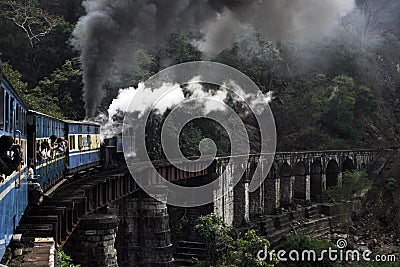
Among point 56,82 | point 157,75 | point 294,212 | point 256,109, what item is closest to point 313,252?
point 294,212

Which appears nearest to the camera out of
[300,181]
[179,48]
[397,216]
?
[397,216]

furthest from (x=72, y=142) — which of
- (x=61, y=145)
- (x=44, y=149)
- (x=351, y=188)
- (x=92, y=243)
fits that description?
(x=351, y=188)

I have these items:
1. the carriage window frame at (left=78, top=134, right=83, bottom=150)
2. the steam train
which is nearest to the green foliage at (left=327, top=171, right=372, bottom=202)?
the steam train

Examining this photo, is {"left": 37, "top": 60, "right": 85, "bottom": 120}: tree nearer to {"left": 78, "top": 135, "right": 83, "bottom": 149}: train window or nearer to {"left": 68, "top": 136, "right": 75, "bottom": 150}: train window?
{"left": 78, "top": 135, "right": 83, "bottom": 149}: train window

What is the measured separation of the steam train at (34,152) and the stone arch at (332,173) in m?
25.2

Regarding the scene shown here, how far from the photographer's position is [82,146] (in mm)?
19188

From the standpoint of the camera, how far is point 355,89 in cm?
5366

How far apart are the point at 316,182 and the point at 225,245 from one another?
20338 millimetres

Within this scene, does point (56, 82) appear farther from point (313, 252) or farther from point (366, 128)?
point (366, 128)

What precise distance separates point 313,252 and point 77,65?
22477mm

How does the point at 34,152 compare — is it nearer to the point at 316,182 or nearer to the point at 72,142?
the point at 72,142

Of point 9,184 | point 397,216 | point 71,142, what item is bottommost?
point 397,216

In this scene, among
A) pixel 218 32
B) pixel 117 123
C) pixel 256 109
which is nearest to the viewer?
pixel 117 123

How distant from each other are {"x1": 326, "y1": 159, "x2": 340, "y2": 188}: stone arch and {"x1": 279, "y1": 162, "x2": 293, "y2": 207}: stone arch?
6.64 meters
